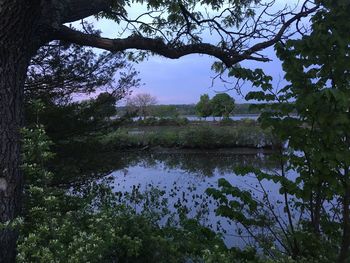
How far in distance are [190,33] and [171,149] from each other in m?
19.0

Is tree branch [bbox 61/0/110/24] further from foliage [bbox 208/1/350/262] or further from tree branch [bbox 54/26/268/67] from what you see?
foliage [bbox 208/1/350/262]

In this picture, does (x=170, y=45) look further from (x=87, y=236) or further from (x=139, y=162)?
(x=139, y=162)

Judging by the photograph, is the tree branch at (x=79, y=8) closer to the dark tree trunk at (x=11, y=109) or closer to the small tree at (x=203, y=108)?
the dark tree trunk at (x=11, y=109)

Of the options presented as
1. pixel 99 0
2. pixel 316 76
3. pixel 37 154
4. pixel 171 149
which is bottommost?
pixel 171 149

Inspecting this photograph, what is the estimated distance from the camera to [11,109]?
3.09 m

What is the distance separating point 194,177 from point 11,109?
11373mm

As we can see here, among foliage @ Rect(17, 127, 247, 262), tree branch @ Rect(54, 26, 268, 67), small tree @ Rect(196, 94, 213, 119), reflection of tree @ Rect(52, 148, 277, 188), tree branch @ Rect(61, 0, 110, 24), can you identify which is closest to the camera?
foliage @ Rect(17, 127, 247, 262)

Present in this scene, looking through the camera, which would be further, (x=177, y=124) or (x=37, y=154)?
(x=177, y=124)

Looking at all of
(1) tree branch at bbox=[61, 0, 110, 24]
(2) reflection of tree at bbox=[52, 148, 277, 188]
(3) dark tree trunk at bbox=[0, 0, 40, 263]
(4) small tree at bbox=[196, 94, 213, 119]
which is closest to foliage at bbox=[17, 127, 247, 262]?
(3) dark tree trunk at bbox=[0, 0, 40, 263]

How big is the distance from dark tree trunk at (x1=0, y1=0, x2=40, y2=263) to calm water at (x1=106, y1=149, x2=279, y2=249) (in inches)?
130

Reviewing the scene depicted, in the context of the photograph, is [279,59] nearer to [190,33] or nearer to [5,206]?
[5,206]

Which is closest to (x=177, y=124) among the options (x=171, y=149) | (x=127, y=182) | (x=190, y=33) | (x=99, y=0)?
(x=171, y=149)

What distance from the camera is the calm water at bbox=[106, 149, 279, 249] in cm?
816

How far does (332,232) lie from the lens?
3.60 meters
